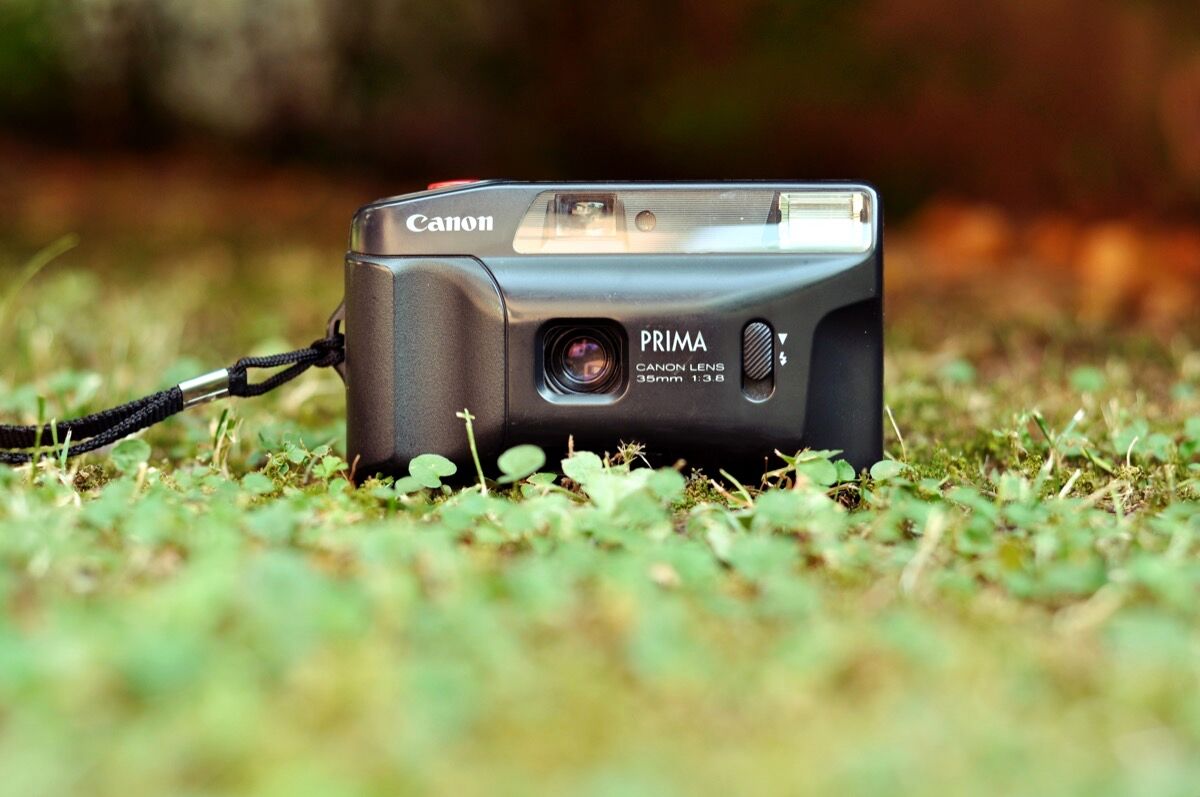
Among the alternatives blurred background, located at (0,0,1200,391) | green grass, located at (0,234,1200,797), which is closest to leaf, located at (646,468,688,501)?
green grass, located at (0,234,1200,797)

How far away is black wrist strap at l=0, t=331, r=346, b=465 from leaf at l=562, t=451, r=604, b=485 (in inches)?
14.2

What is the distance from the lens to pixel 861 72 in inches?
220

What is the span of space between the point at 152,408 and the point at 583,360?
560mm

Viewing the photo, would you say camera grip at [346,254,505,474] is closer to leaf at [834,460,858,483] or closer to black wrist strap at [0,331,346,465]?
black wrist strap at [0,331,346,465]

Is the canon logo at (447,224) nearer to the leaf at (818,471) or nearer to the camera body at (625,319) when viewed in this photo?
the camera body at (625,319)

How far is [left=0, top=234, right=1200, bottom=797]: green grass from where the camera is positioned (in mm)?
854

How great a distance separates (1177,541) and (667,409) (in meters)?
0.57

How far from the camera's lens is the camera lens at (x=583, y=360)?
155cm

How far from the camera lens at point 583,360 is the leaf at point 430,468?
0.51 feet

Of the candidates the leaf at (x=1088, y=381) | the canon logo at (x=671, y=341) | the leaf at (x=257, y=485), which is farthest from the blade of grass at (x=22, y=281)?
the leaf at (x=1088, y=381)

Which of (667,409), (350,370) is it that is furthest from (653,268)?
(350,370)

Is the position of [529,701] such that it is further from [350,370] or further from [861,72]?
[861,72]

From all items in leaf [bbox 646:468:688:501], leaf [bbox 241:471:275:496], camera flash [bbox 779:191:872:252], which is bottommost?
leaf [bbox 241:471:275:496]

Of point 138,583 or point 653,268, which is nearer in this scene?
point 138,583
